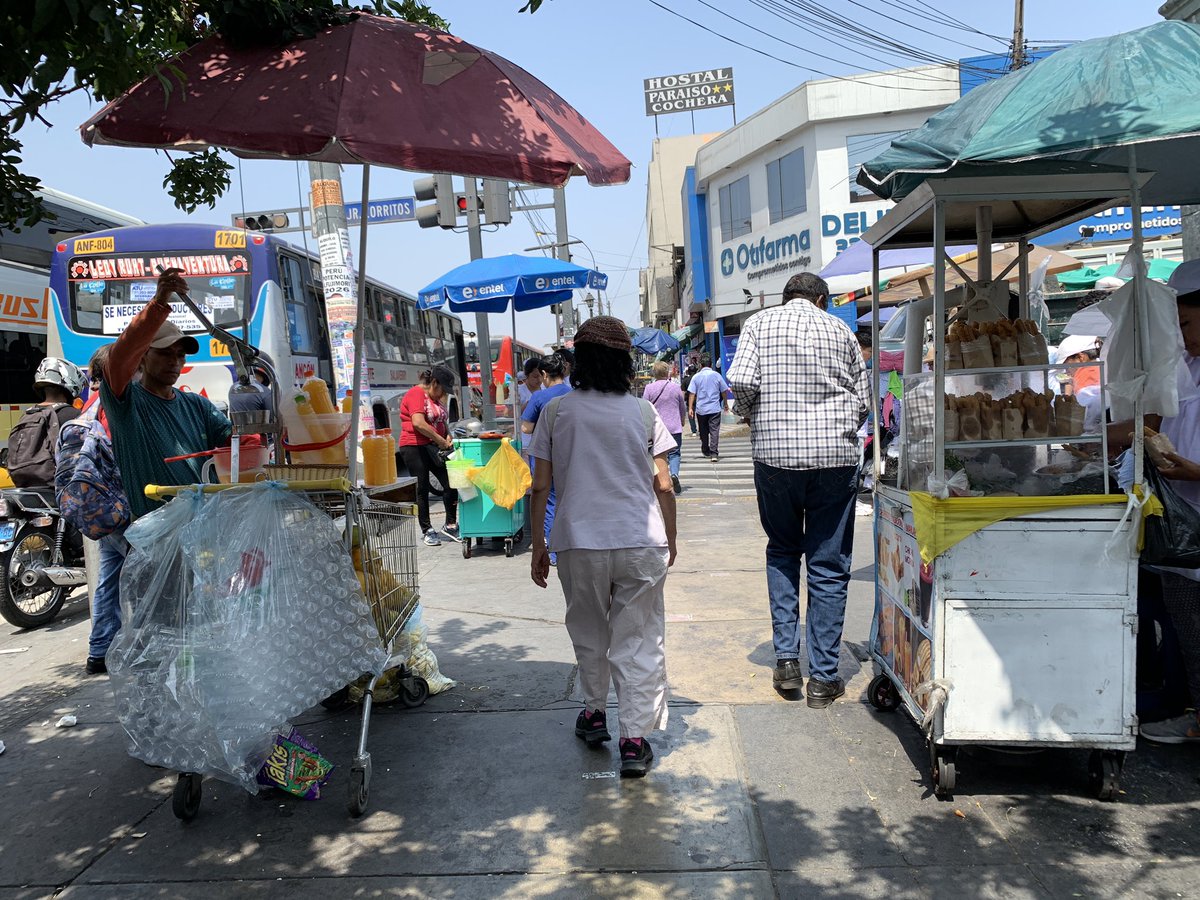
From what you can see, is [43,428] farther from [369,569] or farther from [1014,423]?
[1014,423]

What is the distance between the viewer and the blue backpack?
4.20m

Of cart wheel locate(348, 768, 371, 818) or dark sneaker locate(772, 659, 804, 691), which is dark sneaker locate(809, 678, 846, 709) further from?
cart wheel locate(348, 768, 371, 818)

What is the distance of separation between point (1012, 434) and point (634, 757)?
1964 mm

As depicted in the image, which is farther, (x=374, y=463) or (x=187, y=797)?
(x=374, y=463)

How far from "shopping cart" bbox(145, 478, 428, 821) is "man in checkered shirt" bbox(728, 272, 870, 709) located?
1743 mm

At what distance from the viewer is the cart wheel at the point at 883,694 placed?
13.1 ft

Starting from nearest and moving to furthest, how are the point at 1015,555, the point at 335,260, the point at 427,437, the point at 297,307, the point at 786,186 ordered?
the point at 1015,555
the point at 335,260
the point at 427,437
the point at 297,307
the point at 786,186

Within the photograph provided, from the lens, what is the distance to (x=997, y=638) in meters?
3.11

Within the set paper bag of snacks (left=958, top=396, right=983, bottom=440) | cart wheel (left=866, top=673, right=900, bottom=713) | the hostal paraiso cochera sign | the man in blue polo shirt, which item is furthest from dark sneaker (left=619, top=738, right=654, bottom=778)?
the hostal paraiso cochera sign

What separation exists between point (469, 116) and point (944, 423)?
2156 mm

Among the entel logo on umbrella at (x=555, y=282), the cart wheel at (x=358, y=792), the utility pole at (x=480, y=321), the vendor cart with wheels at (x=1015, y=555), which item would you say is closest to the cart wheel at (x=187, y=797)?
the cart wheel at (x=358, y=792)

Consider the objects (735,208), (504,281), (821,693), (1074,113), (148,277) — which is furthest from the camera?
(735,208)


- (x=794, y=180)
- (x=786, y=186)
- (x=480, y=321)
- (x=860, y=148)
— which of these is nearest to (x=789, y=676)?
(x=480, y=321)

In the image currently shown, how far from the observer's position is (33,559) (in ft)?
21.0
